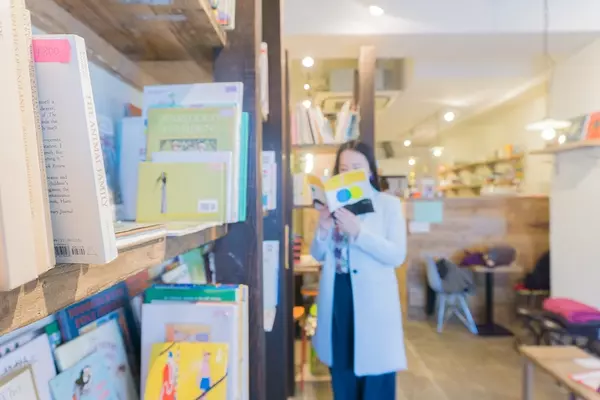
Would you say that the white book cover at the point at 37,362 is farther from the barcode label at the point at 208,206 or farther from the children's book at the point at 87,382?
the barcode label at the point at 208,206

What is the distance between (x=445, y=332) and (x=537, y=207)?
174cm

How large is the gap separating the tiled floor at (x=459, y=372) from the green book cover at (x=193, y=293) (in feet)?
7.35

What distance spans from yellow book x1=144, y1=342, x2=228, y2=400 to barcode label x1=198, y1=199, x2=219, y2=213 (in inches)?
9.0

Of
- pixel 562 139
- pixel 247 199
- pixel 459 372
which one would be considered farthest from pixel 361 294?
pixel 562 139

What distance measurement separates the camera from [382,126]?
7.25 metres

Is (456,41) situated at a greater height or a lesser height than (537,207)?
greater

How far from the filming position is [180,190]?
2.41ft

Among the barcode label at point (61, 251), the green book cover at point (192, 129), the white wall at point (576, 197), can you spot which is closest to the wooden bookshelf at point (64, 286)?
the barcode label at point (61, 251)

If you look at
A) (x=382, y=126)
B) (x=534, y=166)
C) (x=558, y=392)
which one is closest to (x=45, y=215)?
(x=558, y=392)

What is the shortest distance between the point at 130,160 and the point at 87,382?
43 cm

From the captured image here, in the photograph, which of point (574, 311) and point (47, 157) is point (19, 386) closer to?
point (47, 157)

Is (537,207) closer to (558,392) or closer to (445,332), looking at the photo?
(445,332)

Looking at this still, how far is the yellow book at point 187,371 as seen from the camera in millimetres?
633

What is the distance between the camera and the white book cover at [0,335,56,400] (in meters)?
0.49
